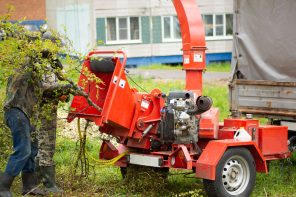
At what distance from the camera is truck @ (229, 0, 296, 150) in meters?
9.69

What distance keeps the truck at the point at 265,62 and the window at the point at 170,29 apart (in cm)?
2232

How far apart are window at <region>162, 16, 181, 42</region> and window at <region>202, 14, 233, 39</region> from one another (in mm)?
2054

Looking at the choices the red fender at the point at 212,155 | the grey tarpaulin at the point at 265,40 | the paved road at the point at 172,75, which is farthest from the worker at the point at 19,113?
the paved road at the point at 172,75

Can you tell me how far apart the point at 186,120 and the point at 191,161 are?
21.1 inches

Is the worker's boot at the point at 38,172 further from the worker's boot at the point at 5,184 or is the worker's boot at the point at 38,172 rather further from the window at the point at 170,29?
the window at the point at 170,29

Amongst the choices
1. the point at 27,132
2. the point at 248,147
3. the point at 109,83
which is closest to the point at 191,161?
the point at 248,147

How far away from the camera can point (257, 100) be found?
394 inches

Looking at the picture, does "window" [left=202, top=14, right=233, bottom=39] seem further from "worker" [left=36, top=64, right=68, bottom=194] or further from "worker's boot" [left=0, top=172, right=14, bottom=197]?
"worker's boot" [left=0, top=172, right=14, bottom=197]

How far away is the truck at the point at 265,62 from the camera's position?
381 inches

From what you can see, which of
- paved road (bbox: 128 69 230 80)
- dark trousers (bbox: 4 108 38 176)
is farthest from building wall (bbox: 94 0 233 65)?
dark trousers (bbox: 4 108 38 176)

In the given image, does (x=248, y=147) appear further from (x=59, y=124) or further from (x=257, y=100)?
(x=59, y=124)

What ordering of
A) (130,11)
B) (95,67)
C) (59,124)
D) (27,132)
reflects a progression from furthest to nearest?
(130,11)
(59,124)
(95,67)
(27,132)

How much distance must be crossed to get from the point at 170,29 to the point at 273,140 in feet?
81.1

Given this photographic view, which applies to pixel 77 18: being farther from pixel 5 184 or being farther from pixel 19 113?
pixel 5 184
